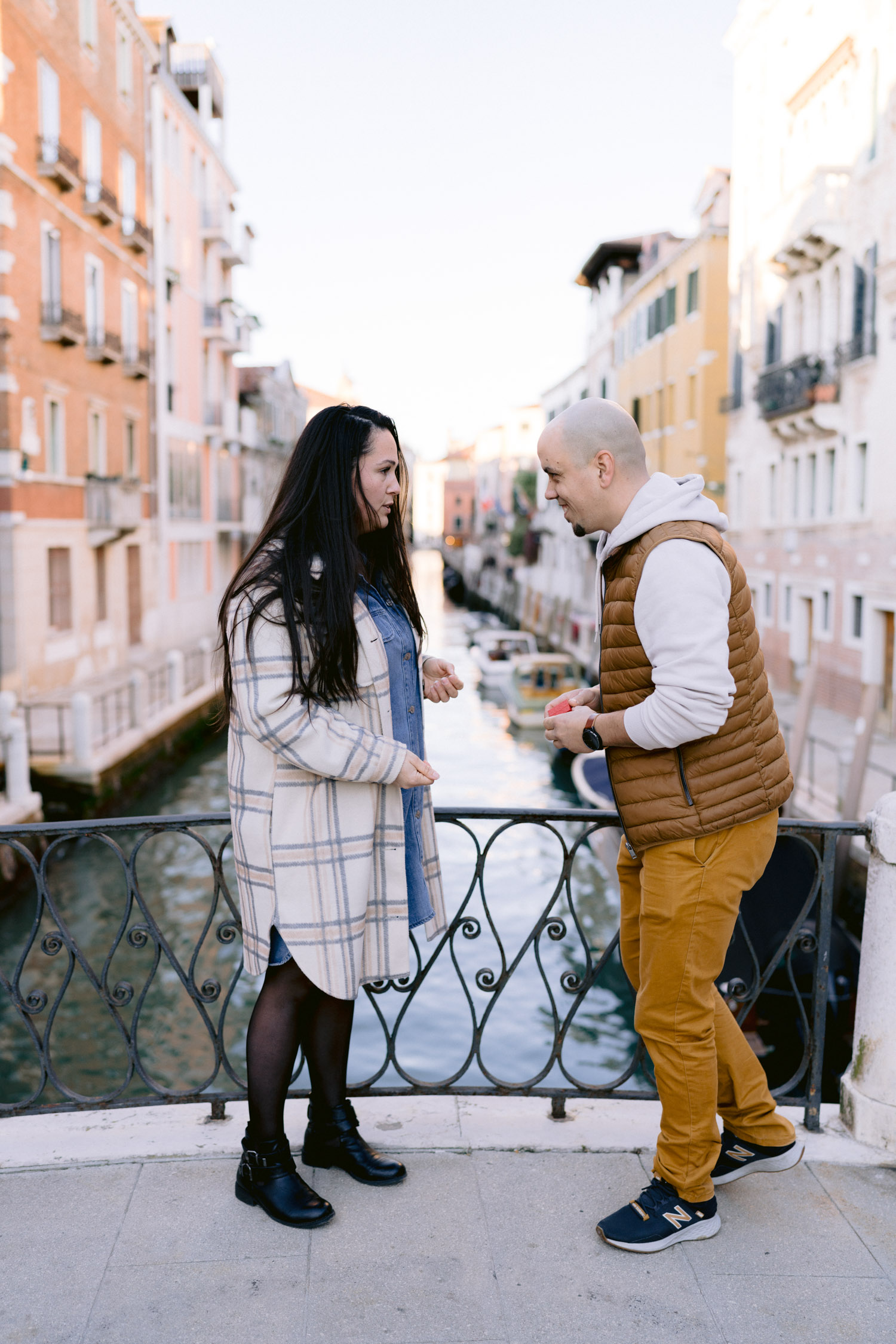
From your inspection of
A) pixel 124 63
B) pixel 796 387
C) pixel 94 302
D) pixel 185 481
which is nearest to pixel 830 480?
pixel 796 387

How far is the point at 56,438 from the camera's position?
17.7m

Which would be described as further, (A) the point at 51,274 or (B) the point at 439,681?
(A) the point at 51,274

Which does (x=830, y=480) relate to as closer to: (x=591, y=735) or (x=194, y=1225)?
(x=591, y=735)

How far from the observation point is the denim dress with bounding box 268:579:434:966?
223 cm

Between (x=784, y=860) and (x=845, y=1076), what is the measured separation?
6.28 metres

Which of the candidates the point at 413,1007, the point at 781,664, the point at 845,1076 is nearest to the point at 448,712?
the point at 781,664

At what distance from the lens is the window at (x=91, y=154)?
60.4 feet

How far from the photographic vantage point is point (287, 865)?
2.12 m

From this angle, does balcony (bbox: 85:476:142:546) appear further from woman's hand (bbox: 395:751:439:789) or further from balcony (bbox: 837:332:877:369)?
woman's hand (bbox: 395:751:439:789)

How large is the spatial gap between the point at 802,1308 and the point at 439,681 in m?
1.34

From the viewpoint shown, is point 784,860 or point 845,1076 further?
point 784,860

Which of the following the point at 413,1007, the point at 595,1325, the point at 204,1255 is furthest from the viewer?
the point at 413,1007

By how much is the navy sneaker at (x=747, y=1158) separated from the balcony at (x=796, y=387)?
16307 millimetres

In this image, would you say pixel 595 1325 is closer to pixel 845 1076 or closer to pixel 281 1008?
pixel 281 1008
